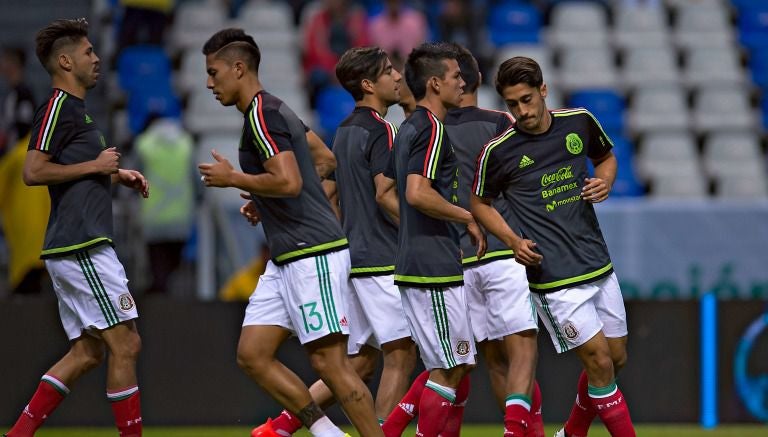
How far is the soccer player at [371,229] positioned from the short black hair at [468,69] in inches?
15.6

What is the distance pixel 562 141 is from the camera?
7.36 meters

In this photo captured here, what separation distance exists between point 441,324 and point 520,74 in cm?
136

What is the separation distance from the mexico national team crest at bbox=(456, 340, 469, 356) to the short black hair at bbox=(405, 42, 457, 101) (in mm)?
1318

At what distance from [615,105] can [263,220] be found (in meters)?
8.98

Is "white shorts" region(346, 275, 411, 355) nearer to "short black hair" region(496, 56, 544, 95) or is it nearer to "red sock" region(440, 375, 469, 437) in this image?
"red sock" region(440, 375, 469, 437)

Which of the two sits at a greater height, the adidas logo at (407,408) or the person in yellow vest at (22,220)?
the person in yellow vest at (22,220)

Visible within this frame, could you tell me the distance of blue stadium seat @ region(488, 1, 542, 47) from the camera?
16578 millimetres

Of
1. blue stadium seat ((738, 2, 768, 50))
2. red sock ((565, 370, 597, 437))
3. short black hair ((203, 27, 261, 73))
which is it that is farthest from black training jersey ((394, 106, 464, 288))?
blue stadium seat ((738, 2, 768, 50))

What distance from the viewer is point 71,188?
24.9ft

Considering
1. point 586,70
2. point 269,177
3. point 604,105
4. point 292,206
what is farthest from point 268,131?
point 586,70

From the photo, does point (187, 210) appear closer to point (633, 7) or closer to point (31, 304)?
point (31, 304)

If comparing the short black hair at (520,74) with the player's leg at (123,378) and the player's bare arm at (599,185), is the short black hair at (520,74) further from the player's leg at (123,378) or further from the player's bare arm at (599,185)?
the player's leg at (123,378)

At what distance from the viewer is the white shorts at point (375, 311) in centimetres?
781

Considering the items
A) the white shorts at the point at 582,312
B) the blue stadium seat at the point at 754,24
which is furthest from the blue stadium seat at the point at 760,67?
the white shorts at the point at 582,312
